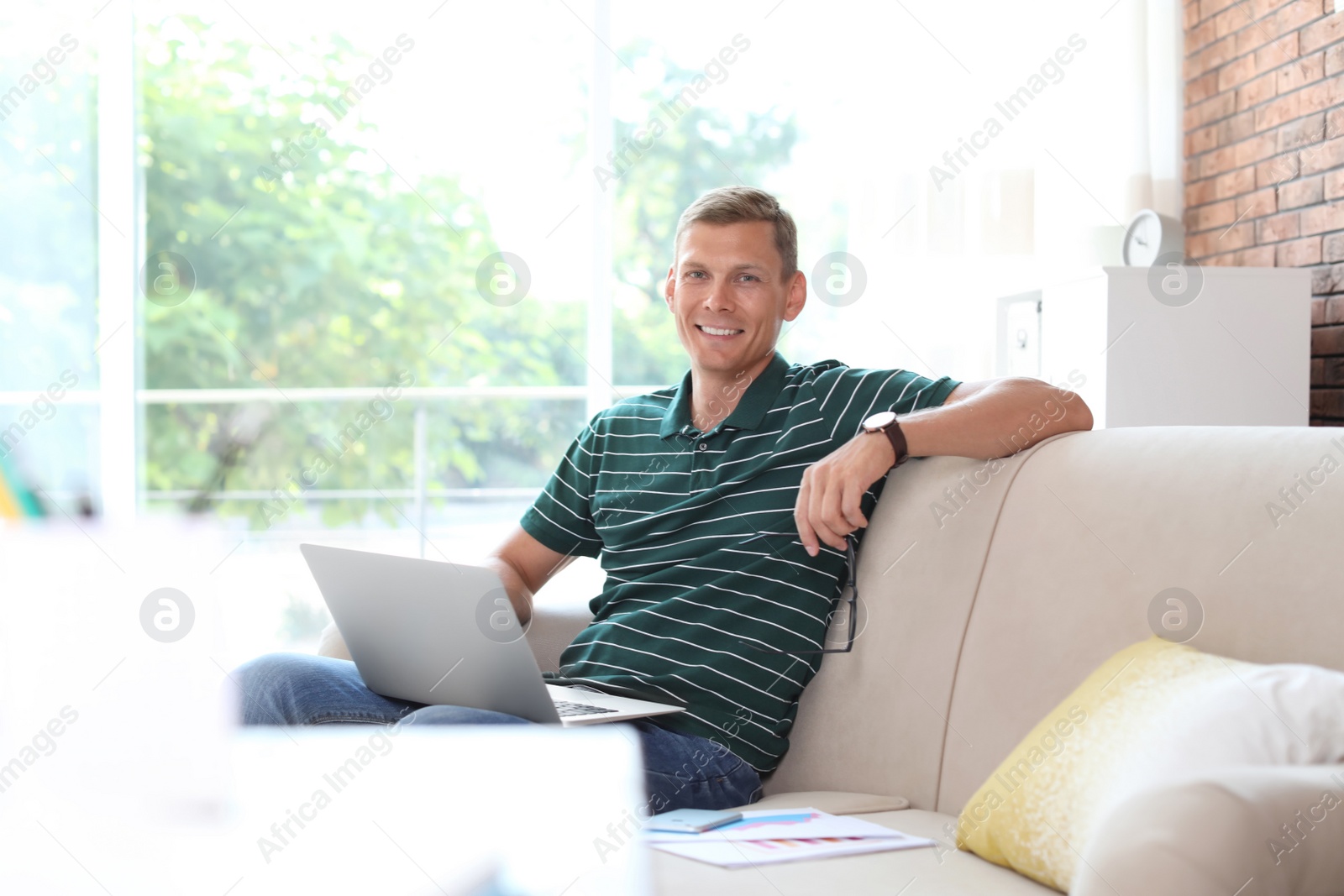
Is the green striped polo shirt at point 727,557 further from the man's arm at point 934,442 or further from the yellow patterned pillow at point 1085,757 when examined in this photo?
the yellow patterned pillow at point 1085,757

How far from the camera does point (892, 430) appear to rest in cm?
137

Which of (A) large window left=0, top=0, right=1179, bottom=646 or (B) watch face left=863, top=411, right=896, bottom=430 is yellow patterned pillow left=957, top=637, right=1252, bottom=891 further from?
(A) large window left=0, top=0, right=1179, bottom=646

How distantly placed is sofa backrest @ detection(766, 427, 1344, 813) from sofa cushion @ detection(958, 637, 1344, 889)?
7 cm

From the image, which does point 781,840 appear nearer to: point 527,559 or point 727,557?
point 727,557

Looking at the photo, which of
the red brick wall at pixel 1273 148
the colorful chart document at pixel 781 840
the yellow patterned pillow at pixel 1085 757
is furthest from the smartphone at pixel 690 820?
the red brick wall at pixel 1273 148

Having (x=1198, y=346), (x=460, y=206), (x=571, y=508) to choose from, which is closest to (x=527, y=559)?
(x=571, y=508)

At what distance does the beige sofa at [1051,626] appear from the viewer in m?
0.74

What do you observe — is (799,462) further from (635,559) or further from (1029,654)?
(1029,654)

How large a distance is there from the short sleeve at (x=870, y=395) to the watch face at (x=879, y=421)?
0.11 meters

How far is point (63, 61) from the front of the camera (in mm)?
3832

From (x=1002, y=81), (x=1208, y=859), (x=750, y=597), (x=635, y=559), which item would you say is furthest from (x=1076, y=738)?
(x=1002, y=81)

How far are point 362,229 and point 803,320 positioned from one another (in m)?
2.07

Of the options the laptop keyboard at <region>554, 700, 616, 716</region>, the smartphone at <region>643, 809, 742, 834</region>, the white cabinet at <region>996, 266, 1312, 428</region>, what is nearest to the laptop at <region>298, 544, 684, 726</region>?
the laptop keyboard at <region>554, 700, 616, 716</region>

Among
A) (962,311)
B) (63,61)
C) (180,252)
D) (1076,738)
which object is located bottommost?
(1076,738)
